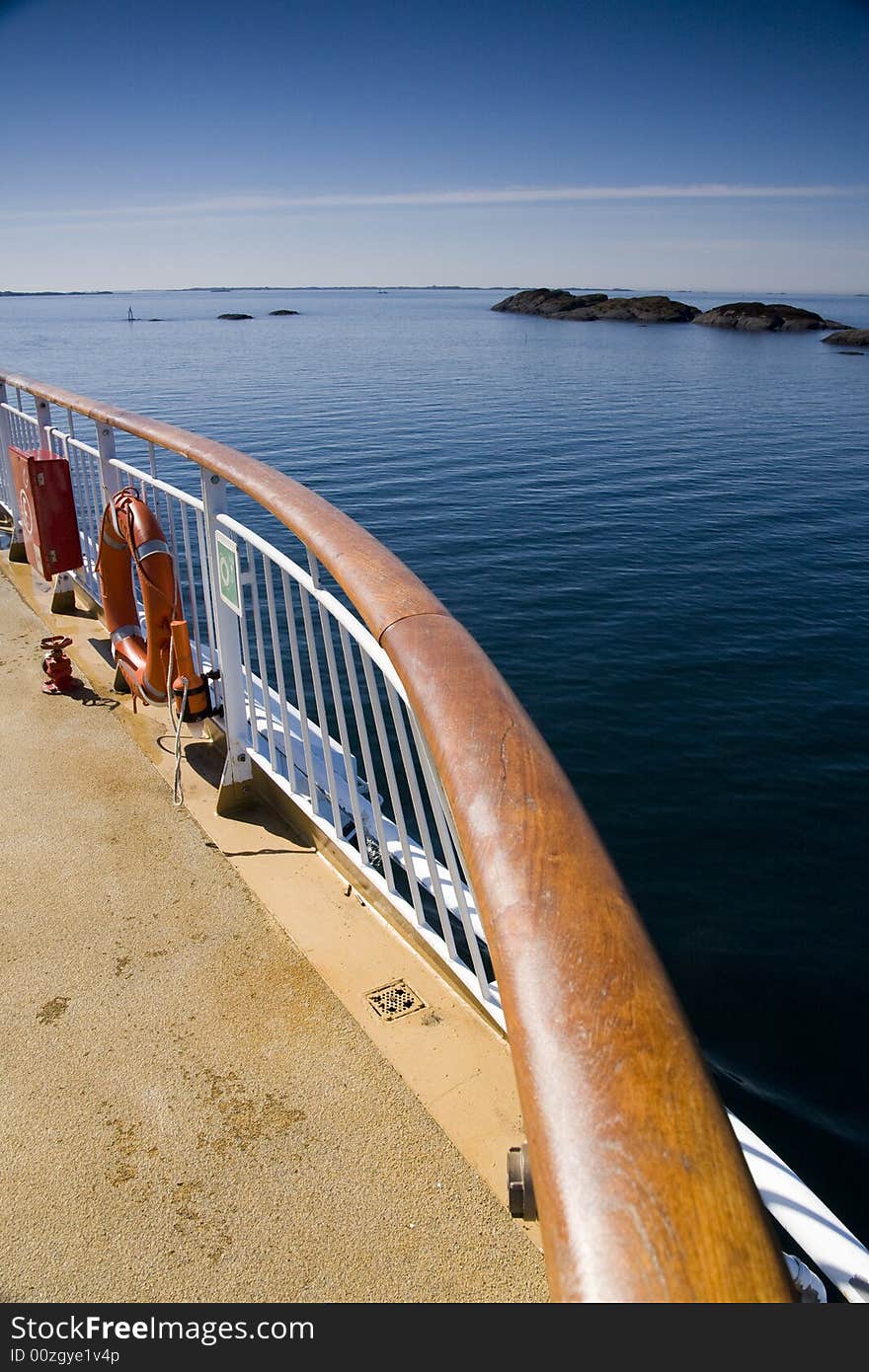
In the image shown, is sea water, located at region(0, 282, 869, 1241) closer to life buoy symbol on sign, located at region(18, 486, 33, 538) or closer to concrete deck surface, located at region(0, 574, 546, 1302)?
concrete deck surface, located at region(0, 574, 546, 1302)

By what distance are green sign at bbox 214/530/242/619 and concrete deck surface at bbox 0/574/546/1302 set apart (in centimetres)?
78

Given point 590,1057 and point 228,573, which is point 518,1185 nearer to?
point 590,1057

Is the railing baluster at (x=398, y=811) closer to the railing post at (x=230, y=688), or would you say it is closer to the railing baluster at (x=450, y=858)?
the railing baluster at (x=450, y=858)

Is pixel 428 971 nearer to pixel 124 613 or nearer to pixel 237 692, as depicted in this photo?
pixel 237 692

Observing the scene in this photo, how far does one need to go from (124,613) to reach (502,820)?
3.46 meters

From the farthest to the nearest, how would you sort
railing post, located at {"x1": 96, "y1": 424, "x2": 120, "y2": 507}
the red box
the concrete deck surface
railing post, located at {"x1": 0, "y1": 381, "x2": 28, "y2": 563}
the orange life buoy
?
railing post, located at {"x1": 0, "y1": 381, "x2": 28, "y2": 563} < the red box < railing post, located at {"x1": 96, "y1": 424, "x2": 120, "y2": 507} < the orange life buoy < the concrete deck surface

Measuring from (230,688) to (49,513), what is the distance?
2.23 metres

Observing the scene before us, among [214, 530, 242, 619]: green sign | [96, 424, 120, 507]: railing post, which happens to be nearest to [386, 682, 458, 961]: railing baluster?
[214, 530, 242, 619]: green sign

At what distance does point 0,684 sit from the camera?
4102 mm

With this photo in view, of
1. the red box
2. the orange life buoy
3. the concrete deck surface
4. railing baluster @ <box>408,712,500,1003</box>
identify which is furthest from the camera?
the red box

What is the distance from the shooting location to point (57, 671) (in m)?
3.94

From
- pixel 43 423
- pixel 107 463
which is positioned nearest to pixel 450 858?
pixel 107 463

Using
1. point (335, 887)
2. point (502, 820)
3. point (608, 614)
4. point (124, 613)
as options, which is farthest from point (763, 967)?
point (608, 614)

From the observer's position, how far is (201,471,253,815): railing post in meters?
2.99
